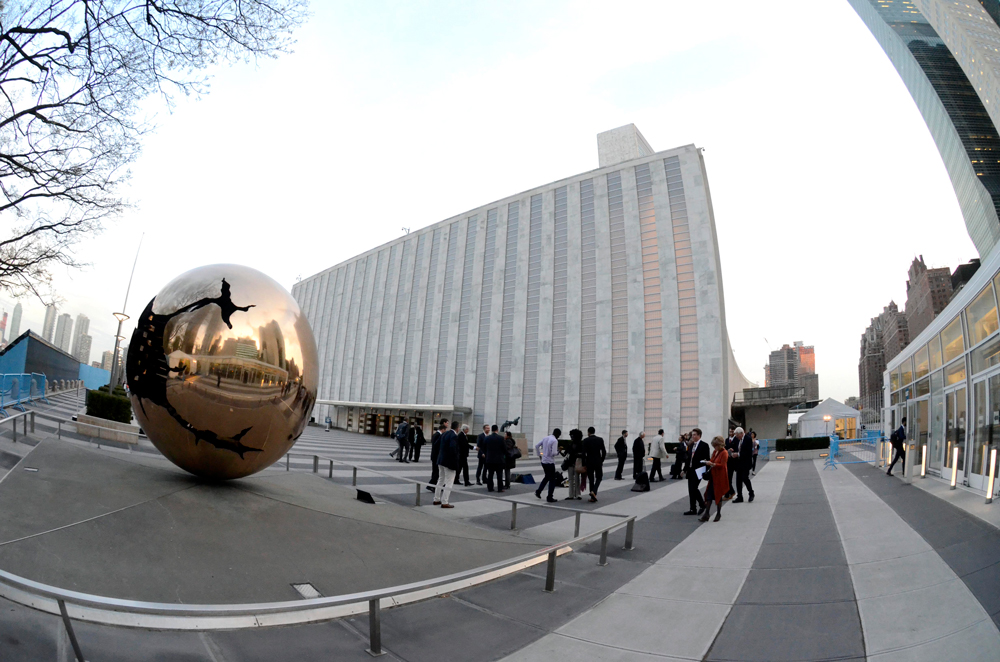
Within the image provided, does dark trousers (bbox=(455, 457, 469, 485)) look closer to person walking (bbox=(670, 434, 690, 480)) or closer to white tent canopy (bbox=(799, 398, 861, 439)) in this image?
person walking (bbox=(670, 434, 690, 480))

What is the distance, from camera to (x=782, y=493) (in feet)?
37.0

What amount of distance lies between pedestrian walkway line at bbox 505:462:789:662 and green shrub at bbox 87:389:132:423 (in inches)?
602

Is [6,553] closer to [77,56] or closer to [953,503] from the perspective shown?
[77,56]

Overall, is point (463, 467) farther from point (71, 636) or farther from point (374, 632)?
point (71, 636)

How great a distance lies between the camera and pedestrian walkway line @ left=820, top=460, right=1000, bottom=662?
327cm

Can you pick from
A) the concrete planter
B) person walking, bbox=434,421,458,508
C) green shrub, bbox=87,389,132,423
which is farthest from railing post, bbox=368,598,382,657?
green shrub, bbox=87,389,132,423

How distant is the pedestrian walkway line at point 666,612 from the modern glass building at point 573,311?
24.8 metres

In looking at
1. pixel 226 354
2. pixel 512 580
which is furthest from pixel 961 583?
pixel 226 354

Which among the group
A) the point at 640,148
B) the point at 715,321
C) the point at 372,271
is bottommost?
the point at 715,321

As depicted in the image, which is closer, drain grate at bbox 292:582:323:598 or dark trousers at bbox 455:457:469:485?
drain grate at bbox 292:582:323:598

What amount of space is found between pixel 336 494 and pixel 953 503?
10266 millimetres

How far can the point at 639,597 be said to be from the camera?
4.61m

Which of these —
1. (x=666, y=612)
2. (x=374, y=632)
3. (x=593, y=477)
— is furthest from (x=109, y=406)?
(x=666, y=612)

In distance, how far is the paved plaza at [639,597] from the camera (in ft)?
10.7
